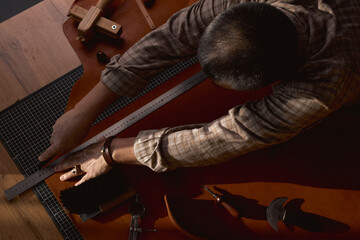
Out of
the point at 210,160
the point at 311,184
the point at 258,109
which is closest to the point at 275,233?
the point at 311,184

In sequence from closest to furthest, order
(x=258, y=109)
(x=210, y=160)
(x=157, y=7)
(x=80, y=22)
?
(x=258, y=109)
(x=210, y=160)
(x=80, y=22)
(x=157, y=7)

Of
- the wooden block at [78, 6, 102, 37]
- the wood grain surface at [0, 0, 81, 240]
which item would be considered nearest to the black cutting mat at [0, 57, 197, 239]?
the wood grain surface at [0, 0, 81, 240]

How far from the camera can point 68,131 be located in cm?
154

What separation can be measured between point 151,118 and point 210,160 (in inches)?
18.0

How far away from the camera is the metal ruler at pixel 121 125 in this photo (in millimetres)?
1607

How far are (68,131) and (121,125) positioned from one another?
0.92 ft

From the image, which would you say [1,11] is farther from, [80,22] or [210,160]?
[210,160]

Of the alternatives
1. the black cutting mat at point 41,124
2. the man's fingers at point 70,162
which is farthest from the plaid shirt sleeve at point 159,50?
the man's fingers at point 70,162

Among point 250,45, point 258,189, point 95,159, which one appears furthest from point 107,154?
point 250,45

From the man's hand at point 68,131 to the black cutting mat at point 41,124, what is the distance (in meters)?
0.16

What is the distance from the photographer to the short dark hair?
35.1 inches

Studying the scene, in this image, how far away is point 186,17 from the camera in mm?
1400

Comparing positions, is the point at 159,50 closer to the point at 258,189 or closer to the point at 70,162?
the point at 70,162

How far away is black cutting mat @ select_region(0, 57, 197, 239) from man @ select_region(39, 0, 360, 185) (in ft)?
0.52
